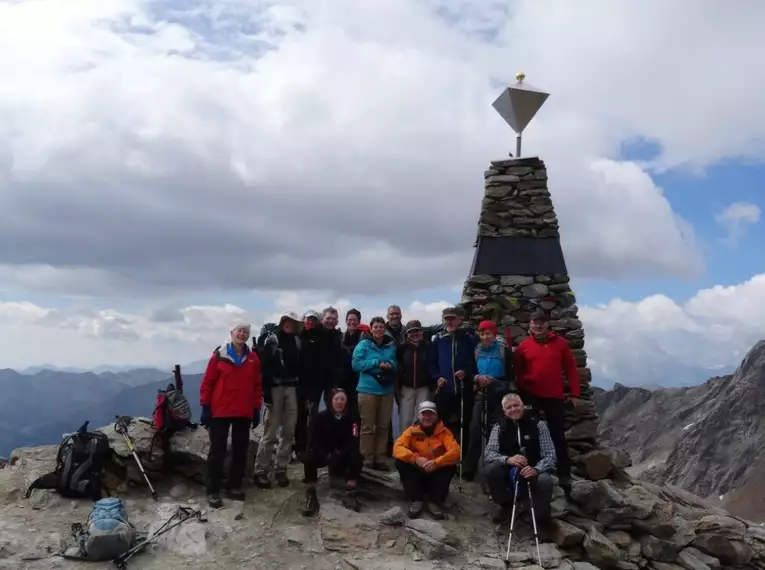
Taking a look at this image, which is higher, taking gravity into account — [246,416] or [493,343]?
[493,343]

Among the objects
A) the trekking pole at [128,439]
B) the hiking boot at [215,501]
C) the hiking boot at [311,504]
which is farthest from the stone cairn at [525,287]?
the trekking pole at [128,439]

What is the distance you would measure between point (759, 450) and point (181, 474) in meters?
49.4

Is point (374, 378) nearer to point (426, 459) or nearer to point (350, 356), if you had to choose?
point (350, 356)


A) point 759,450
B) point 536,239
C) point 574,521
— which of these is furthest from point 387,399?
point 759,450

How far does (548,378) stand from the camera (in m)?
10.0

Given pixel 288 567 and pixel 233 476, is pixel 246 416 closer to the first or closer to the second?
pixel 233 476

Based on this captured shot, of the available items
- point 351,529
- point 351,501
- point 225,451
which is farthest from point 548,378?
point 225,451

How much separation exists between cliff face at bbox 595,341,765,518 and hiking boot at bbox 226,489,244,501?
134 ft

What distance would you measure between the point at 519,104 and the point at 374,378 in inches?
265

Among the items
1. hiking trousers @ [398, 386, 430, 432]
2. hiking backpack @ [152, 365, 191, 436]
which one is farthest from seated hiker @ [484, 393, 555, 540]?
hiking backpack @ [152, 365, 191, 436]

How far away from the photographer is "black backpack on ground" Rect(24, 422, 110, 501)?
9.48 m

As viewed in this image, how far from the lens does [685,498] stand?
1210 centimetres

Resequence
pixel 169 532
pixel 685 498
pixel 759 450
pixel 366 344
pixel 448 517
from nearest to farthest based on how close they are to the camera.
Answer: pixel 169 532 < pixel 448 517 < pixel 366 344 < pixel 685 498 < pixel 759 450

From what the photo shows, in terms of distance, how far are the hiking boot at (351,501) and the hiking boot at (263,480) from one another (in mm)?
1299
